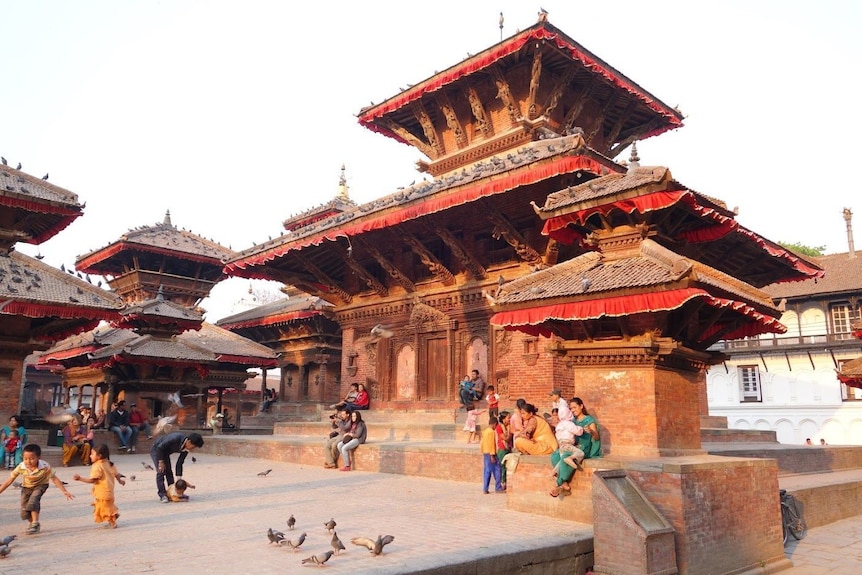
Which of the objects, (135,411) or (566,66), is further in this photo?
(135,411)

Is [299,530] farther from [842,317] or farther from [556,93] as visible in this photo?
[842,317]

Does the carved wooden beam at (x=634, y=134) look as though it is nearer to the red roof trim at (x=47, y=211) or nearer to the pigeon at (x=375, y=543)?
the red roof trim at (x=47, y=211)

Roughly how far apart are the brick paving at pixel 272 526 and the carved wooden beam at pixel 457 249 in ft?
18.6

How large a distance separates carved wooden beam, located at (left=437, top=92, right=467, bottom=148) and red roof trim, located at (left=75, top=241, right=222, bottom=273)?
1829 centimetres

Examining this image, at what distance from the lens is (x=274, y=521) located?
26.2ft

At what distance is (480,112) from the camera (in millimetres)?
17703

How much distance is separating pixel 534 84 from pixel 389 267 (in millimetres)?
5925

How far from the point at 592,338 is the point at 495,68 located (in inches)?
390

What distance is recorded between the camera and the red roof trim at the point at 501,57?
50.6 feet

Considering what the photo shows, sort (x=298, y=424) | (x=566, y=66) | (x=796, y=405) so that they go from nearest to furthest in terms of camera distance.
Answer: (x=566, y=66) → (x=298, y=424) → (x=796, y=405)

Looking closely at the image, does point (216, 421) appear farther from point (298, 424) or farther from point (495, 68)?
point (495, 68)

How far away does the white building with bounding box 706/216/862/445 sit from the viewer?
36.4 metres

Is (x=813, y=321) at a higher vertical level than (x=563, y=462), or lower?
higher

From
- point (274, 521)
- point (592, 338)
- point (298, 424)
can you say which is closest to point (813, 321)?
point (298, 424)
